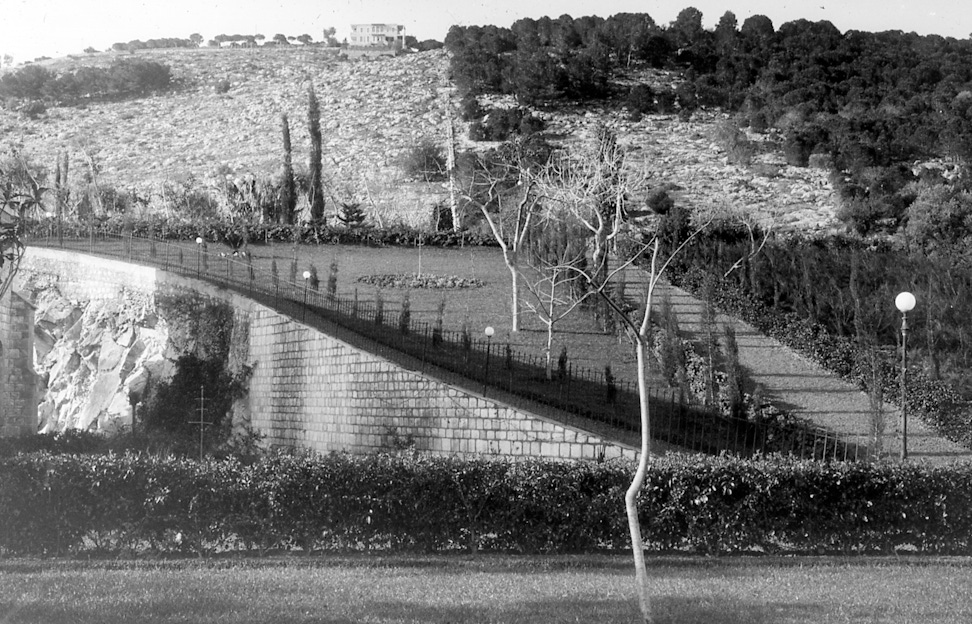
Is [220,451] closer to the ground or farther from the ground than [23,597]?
closer to the ground

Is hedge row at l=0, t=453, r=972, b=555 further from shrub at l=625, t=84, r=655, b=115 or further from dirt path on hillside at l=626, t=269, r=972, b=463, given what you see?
shrub at l=625, t=84, r=655, b=115

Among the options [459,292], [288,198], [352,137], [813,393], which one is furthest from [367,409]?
[352,137]

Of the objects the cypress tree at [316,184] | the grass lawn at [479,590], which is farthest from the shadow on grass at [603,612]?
the cypress tree at [316,184]

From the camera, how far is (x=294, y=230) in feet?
98.8

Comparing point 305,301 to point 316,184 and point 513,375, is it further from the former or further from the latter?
point 316,184

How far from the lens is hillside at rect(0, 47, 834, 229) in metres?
39.1

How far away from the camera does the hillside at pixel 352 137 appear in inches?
1539

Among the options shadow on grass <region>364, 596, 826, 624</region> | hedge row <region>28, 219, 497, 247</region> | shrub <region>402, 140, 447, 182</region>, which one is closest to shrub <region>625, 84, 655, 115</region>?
shrub <region>402, 140, 447, 182</region>

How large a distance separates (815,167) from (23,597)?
39173 mm

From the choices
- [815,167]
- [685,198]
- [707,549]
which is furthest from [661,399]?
[815,167]

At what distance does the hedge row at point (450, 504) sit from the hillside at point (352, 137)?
24774 mm

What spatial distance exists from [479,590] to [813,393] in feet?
40.9

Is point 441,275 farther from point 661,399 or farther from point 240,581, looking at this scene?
point 240,581

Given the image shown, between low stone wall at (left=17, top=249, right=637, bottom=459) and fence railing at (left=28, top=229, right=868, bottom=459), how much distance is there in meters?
0.30
